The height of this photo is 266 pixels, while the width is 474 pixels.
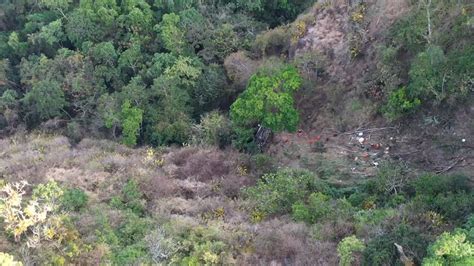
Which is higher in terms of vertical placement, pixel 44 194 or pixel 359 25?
pixel 359 25

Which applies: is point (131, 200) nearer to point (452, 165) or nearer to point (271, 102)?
point (271, 102)

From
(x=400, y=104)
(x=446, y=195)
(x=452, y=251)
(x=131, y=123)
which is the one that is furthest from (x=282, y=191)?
(x=131, y=123)

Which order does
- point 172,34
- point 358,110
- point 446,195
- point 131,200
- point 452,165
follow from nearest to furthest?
point 446,195 → point 452,165 → point 131,200 → point 358,110 → point 172,34

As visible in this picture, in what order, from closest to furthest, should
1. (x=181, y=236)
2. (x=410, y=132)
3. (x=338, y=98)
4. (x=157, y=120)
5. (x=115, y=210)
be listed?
(x=181, y=236) < (x=115, y=210) < (x=410, y=132) < (x=338, y=98) < (x=157, y=120)

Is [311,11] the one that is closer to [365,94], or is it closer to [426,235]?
[365,94]

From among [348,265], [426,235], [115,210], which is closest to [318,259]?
[348,265]

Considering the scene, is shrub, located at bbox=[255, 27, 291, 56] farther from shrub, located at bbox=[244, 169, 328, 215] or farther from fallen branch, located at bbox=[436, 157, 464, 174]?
fallen branch, located at bbox=[436, 157, 464, 174]

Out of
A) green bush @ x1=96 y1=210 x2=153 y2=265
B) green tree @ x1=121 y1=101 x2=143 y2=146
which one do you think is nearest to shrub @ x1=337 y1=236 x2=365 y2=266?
green bush @ x1=96 y1=210 x2=153 y2=265

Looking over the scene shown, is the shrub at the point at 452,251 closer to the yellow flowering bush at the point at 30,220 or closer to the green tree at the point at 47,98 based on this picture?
the yellow flowering bush at the point at 30,220
